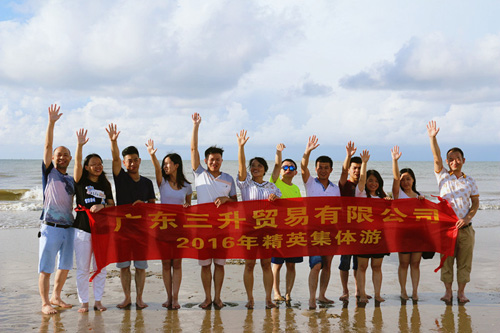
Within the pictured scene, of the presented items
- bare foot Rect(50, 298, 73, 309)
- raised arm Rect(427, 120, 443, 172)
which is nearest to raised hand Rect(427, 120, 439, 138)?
raised arm Rect(427, 120, 443, 172)

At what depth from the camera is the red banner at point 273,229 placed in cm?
608

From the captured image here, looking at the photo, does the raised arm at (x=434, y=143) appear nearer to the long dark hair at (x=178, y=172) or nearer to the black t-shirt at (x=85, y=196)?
the long dark hair at (x=178, y=172)

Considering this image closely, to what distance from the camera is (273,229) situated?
20.5 ft

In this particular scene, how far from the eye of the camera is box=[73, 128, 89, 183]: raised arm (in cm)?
564

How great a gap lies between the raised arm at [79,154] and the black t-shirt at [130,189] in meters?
0.45

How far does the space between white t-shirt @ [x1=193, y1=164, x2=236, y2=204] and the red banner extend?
0.42 ft

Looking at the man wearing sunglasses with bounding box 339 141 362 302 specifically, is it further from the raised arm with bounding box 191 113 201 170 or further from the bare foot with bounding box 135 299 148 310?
the bare foot with bounding box 135 299 148 310

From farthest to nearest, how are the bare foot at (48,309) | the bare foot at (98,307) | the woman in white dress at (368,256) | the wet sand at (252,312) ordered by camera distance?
the woman in white dress at (368,256) < the bare foot at (98,307) < the bare foot at (48,309) < the wet sand at (252,312)

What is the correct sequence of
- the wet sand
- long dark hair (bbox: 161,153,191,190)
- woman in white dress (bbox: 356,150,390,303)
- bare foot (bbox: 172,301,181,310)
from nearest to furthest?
the wet sand
bare foot (bbox: 172,301,181,310)
long dark hair (bbox: 161,153,191,190)
woman in white dress (bbox: 356,150,390,303)

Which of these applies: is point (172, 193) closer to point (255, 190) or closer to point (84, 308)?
point (255, 190)

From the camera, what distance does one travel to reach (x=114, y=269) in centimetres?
809

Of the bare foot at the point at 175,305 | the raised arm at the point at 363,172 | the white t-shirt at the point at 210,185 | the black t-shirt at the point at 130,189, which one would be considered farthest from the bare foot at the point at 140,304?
the raised arm at the point at 363,172

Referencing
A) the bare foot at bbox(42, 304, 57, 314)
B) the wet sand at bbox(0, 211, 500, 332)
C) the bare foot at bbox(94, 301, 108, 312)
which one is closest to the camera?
the wet sand at bbox(0, 211, 500, 332)

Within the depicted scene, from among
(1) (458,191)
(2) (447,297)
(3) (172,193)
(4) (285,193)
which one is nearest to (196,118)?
(3) (172,193)
